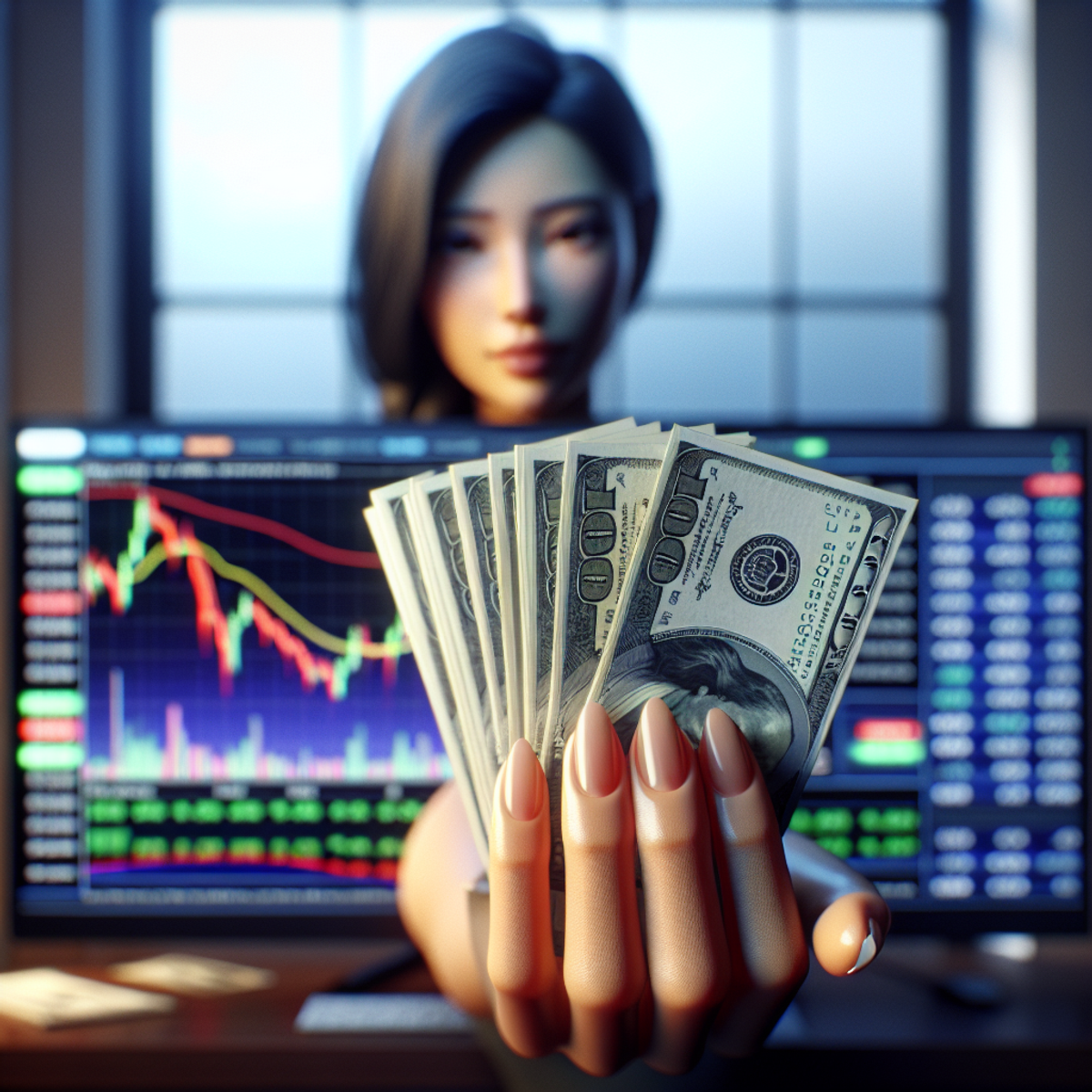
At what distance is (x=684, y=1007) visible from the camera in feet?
1.42

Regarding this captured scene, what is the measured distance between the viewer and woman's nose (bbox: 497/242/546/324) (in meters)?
0.79

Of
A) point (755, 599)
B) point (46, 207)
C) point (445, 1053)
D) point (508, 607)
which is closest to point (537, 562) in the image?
point (508, 607)

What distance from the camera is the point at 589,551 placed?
0.49 metres

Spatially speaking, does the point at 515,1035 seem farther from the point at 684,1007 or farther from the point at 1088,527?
the point at 1088,527

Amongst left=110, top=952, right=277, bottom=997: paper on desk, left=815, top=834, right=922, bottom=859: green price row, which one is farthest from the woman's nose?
left=110, top=952, right=277, bottom=997: paper on desk

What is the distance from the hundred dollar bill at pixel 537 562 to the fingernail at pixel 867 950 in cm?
19

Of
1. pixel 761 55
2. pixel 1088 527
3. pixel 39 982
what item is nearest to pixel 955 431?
pixel 1088 527

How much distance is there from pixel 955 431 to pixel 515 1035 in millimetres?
659

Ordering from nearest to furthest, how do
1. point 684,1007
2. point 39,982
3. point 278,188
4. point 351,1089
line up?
1. point 684,1007
2. point 351,1089
3. point 39,982
4. point 278,188

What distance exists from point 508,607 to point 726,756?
15 cm

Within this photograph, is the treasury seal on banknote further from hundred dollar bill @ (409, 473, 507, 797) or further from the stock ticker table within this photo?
the stock ticker table

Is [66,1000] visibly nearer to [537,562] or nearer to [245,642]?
[245,642]

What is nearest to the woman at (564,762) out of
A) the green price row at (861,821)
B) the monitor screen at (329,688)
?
the monitor screen at (329,688)

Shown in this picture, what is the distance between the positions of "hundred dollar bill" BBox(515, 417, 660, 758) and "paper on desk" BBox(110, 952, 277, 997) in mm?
580
